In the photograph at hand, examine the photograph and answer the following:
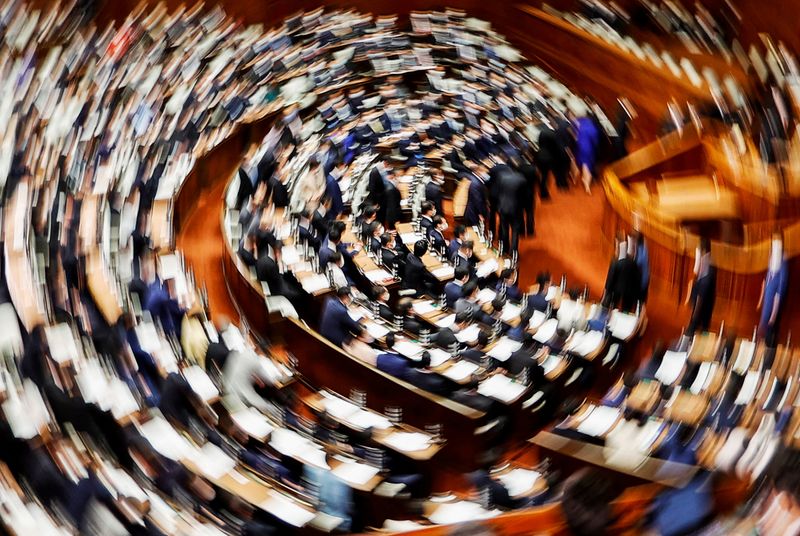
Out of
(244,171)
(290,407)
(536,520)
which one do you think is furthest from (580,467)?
(244,171)

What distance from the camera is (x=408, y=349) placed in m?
2.44

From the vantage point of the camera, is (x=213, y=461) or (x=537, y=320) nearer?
(x=213, y=461)

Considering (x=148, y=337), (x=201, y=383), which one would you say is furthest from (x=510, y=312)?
(x=148, y=337)

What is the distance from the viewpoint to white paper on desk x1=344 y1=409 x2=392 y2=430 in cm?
191

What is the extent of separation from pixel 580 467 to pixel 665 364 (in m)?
0.45

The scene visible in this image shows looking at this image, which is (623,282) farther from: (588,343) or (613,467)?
(613,467)

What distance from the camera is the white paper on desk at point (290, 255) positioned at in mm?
2611

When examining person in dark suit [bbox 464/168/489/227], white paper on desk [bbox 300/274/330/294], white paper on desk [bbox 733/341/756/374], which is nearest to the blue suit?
white paper on desk [bbox 300/274/330/294]

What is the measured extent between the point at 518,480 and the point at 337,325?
3.28 feet

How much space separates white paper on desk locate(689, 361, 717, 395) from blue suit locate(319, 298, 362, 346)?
1291 millimetres

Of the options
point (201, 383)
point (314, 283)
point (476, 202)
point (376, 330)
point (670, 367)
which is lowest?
point (670, 367)

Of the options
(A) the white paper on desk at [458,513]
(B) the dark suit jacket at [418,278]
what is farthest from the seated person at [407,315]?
(A) the white paper on desk at [458,513]

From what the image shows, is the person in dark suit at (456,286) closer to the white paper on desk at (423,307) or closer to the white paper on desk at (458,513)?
the white paper on desk at (423,307)

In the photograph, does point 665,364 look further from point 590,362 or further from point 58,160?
point 58,160
